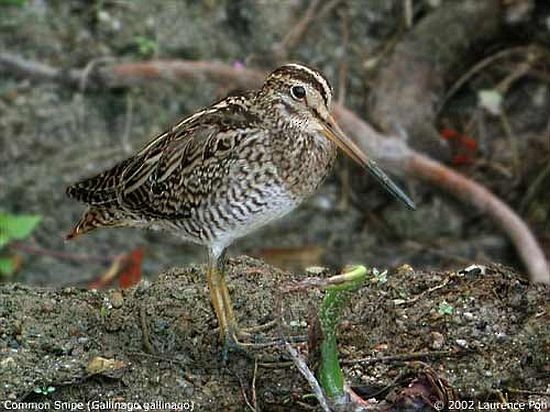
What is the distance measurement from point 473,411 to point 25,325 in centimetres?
135

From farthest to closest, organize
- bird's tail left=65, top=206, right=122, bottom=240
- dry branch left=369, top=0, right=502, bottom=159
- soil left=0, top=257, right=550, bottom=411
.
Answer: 1. dry branch left=369, top=0, right=502, bottom=159
2. bird's tail left=65, top=206, right=122, bottom=240
3. soil left=0, top=257, right=550, bottom=411

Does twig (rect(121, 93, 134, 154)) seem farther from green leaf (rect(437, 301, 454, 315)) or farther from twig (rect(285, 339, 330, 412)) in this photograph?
twig (rect(285, 339, 330, 412))

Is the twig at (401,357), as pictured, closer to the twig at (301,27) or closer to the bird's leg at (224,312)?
the bird's leg at (224,312)

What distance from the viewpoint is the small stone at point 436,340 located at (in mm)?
4168

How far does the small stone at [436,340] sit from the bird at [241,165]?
15.0 inches

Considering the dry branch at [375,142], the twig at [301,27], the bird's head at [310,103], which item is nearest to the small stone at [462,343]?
the bird's head at [310,103]

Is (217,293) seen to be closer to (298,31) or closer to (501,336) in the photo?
(501,336)

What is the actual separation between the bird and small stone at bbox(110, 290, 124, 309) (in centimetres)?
27

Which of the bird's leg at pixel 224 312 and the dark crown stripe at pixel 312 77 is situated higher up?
the dark crown stripe at pixel 312 77

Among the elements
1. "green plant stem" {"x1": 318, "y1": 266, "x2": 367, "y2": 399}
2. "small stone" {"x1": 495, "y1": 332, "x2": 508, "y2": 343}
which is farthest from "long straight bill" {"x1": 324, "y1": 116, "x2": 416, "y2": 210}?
"green plant stem" {"x1": 318, "y1": 266, "x2": 367, "y2": 399}

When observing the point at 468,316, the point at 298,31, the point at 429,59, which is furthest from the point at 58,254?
the point at 468,316

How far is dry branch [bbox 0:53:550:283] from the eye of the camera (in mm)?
6809

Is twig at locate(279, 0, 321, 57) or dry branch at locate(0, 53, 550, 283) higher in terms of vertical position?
twig at locate(279, 0, 321, 57)

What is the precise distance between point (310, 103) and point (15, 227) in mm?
2450
